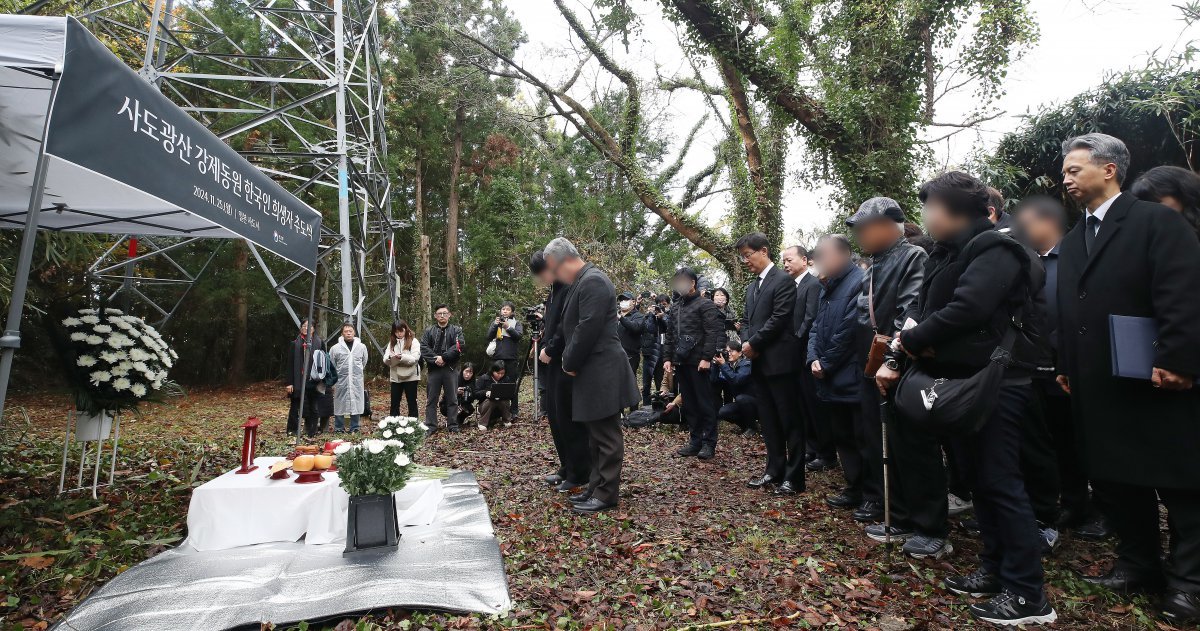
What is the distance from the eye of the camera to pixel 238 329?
63.7 feet

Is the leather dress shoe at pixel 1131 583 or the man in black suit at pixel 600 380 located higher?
the man in black suit at pixel 600 380

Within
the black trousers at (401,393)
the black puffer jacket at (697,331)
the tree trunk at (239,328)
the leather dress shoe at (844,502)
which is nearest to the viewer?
the leather dress shoe at (844,502)

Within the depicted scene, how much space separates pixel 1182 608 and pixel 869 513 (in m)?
1.75

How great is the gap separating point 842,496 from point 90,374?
5.73m

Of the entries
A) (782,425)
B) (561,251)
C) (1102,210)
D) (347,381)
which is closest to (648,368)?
(347,381)

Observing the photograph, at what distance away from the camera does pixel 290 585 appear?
3.13 m

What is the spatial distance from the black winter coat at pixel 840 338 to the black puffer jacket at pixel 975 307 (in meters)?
1.23

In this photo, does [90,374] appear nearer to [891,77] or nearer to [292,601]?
[292,601]

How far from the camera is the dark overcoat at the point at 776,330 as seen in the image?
4855 millimetres

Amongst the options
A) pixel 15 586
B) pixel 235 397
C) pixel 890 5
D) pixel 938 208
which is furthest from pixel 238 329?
pixel 938 208

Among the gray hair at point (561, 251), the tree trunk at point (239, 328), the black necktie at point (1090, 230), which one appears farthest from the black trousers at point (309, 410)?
the tree trunk at point (239, 328)

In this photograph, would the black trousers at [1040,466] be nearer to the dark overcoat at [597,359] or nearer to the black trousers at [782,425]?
the black trousers at [782,425]

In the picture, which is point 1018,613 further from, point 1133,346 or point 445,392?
point 445,392

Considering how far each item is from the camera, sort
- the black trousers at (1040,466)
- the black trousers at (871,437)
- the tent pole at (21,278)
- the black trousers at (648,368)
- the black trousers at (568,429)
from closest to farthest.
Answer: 1. the tent pole at (21,278)
2. the black trousers at (1040,466)
3. the black trousers at (871,437)
4. the black trousers at (568,429)
5. the black trousers at (648,368)
